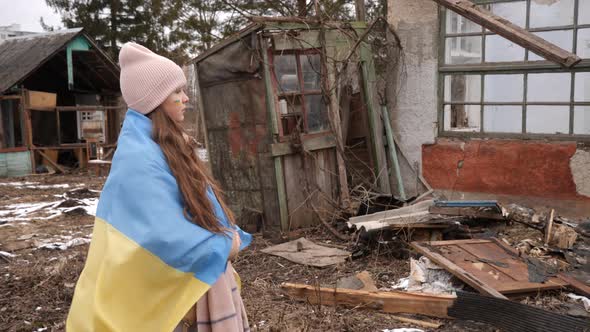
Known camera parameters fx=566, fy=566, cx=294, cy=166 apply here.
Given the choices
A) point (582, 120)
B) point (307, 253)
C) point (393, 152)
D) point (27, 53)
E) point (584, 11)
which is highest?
point (27, 53)

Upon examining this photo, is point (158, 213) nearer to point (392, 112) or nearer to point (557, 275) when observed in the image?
point (557, 275)

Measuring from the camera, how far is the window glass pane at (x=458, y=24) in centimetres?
751

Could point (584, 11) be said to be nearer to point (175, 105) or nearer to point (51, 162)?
point (175, 105)

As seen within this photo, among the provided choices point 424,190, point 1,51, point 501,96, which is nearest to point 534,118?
point 501,96

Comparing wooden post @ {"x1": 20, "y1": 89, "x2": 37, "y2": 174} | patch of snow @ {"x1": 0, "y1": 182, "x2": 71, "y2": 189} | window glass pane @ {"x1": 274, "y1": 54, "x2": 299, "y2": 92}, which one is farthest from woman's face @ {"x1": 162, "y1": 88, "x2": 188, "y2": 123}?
wooden post @ {"x1": 20, "y1": 89, "x2": 37, "y2": 174}

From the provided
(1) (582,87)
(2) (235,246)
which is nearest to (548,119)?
(1) (582,87)

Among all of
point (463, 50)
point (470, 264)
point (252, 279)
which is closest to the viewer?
point (470, 264)

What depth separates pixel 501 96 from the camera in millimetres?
7355

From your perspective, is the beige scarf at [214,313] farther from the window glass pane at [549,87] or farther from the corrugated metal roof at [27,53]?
the corrugated metal roof at [27,53]

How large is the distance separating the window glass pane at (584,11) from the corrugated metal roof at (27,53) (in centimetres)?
1415

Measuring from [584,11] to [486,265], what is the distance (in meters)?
3.69

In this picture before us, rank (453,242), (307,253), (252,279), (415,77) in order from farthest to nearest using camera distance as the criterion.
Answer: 1. (415,77)
2. (307,253)
3. (252,279)
4. (453,242)

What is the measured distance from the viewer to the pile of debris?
4199 mm

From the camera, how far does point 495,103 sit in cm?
740
